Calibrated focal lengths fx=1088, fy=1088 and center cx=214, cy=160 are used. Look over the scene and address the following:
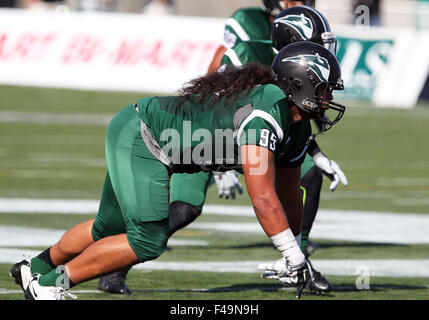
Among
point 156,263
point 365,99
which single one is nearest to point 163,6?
point 365,99

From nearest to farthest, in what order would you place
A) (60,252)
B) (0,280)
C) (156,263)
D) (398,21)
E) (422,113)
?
(60,252) < (0,280) < (156,263) < (422,113) < (398,21)

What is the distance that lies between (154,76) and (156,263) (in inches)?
621

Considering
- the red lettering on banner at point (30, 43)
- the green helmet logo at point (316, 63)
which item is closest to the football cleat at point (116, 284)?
the green helmet logo at point (316, 63)

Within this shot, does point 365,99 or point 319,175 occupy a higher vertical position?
point 365,99

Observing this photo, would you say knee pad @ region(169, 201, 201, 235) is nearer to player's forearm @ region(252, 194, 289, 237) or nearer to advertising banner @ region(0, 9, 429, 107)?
player's forearm @ region(252, 194, 289, 237)

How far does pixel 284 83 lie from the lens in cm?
558

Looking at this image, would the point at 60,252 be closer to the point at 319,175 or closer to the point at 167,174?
the point at 167,174

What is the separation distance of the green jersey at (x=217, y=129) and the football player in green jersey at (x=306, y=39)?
871mm

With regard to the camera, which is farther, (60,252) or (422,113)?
(422,113)

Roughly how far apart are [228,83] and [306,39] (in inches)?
48.6

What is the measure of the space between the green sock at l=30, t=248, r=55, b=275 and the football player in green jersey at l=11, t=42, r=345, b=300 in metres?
0.27

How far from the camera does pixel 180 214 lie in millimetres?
6973

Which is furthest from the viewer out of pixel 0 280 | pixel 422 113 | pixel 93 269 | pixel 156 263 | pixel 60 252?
pixel 422 113
